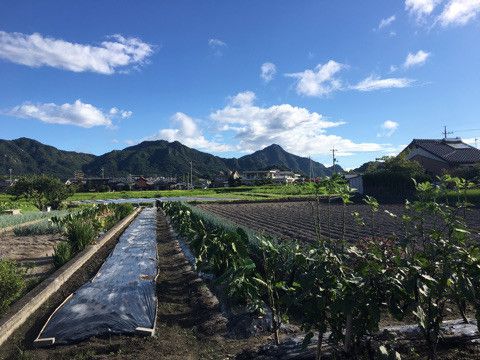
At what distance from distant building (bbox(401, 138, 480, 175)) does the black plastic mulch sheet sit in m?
36.1

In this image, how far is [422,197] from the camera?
3.12m

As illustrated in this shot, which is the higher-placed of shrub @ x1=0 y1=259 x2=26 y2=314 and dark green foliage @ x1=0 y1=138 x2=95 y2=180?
dark green foliage @ x1=0 y1=138 x2=95 y2=180

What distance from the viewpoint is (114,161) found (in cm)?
16788

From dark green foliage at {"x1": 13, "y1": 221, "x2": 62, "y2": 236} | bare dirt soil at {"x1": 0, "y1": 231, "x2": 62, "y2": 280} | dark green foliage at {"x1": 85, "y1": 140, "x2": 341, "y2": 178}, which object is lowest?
bare dirt soil at {"x1": 0, "y1": 231, "x2": 62, "y2": 280}

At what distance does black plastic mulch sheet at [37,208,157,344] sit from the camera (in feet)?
14.2

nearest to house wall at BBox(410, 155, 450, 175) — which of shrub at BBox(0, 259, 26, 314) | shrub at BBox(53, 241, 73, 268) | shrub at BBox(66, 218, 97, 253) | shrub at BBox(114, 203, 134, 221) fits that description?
shrub at BBox(114, 203, 134, 221)

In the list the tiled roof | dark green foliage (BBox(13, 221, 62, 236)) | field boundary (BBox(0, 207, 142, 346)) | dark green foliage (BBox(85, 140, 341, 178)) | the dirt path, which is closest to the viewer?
the dirt path

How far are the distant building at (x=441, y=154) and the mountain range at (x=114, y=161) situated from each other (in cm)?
9639

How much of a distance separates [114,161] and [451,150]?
484 ft

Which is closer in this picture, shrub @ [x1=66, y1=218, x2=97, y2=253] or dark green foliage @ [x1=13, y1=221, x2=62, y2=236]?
shrub @ [x1=66, y1=218, x2=97, y2=253]

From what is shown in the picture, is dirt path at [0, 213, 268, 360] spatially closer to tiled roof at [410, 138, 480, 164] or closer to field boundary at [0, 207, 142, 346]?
field boundary at [0, 207, 142, 346]

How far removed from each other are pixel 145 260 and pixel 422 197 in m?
6.35

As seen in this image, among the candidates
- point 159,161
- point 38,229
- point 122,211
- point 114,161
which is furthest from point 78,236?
point 114,161

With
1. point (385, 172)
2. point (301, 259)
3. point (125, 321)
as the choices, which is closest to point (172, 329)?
point (125, 321)
